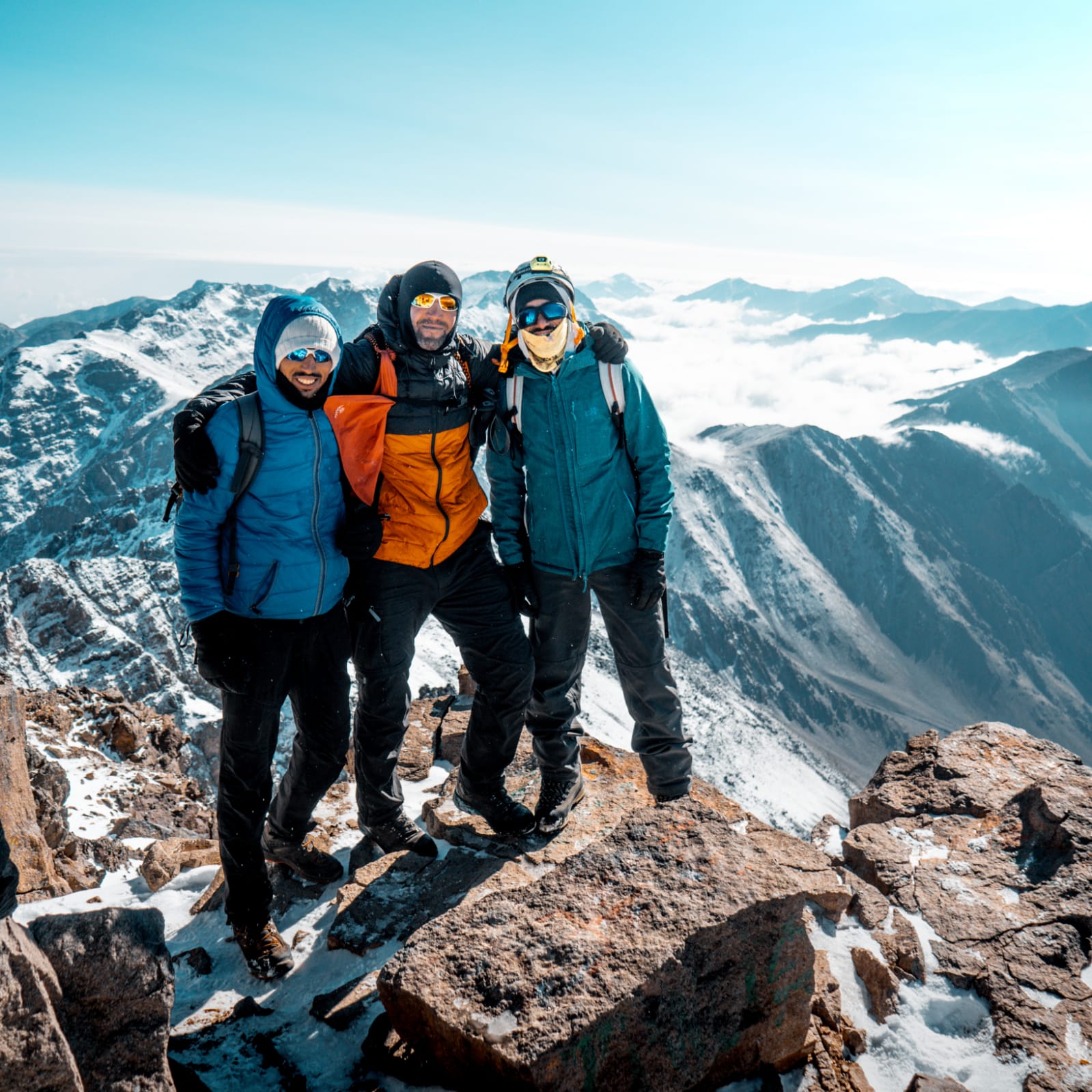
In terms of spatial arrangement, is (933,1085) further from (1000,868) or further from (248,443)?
(248,443)

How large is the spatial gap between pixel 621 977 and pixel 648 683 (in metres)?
3.24

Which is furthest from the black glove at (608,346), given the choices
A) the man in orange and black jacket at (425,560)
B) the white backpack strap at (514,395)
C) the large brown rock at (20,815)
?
the large brown rock at (20,815)

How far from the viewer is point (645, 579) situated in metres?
6.35

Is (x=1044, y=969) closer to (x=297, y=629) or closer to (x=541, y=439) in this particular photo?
(x=541, y=439)

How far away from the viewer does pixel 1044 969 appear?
5.08m

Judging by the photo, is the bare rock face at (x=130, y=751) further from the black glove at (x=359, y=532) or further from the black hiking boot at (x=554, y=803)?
the black glove at (x=359, y=532)

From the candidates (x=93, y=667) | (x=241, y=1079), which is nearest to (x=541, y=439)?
(x=241, y=1079)

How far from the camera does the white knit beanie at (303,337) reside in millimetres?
5102

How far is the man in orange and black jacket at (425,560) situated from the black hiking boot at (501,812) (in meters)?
0.01

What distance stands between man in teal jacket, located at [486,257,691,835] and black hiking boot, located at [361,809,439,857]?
103 centimetres

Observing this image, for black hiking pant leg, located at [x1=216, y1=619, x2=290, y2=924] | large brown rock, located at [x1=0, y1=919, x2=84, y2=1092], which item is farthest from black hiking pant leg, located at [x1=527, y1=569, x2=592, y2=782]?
large brown rock, located at [x1=0, y1=919, x2=84, y2=1092]

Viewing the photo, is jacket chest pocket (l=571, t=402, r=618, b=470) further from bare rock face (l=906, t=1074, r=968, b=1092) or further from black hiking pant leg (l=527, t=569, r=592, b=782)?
bare rock face (l=906, t=1074, r=968, b=1092)

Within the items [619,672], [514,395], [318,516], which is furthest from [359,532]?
[619,672]

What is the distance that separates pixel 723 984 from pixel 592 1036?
82 centimetres
